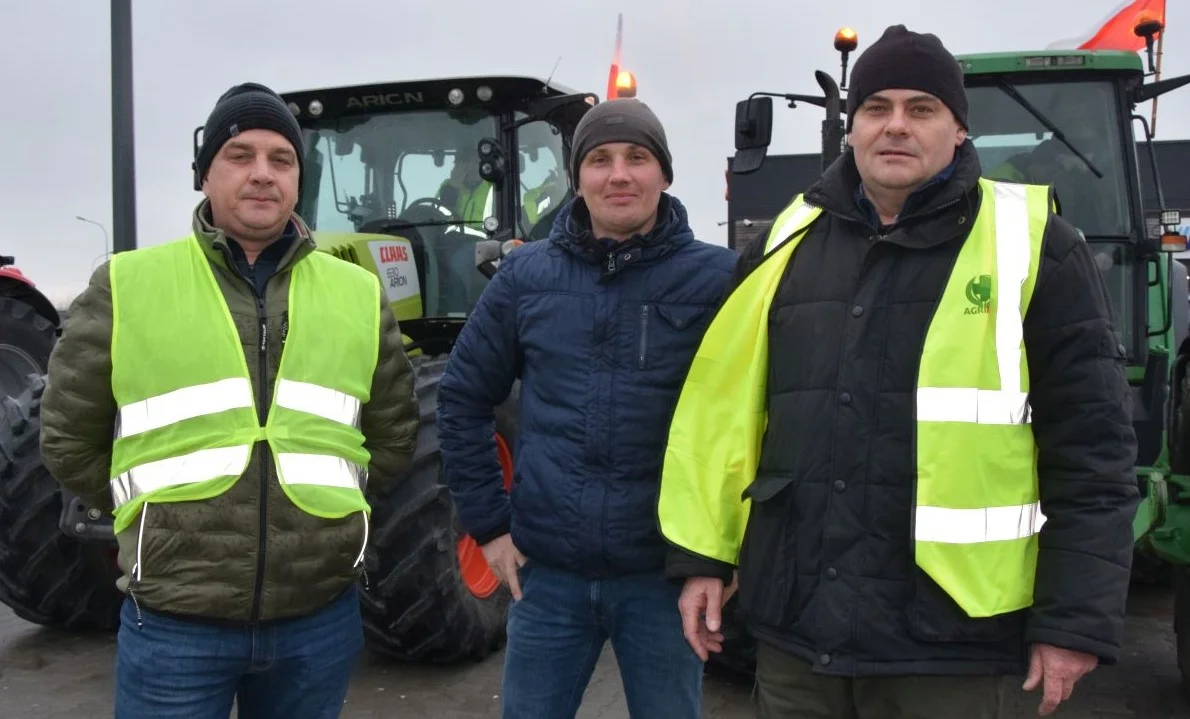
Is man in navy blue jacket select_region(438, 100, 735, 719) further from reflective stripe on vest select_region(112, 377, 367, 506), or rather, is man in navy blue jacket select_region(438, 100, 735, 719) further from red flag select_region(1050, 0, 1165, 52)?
red flag select_region(1050, 0, 1165, 52)

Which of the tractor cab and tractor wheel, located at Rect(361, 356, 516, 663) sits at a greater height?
the tractor cab

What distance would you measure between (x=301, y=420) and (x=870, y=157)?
1.18 metres

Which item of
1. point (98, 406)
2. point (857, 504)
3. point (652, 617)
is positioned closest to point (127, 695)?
point (98, 406)

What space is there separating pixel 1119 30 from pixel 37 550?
17.7 feet

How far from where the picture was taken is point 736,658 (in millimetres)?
3803

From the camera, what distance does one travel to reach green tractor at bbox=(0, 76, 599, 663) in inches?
161

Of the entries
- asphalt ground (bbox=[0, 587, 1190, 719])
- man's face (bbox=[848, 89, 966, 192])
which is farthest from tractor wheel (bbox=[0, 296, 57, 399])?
man's face (bbox=[848, 89, 966, 192])

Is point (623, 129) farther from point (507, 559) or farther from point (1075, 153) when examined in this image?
point (1075, 153)

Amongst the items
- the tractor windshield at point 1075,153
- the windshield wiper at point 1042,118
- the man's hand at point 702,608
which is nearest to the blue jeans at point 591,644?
the man's hand at point 702,608

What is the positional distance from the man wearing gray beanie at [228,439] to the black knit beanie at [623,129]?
609 mm

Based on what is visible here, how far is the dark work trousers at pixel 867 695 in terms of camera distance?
1.81 metres

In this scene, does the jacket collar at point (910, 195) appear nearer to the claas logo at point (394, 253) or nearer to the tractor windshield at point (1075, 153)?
the claas logo at point (394, 253)

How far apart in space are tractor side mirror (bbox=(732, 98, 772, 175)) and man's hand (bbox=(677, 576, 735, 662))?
2570 mm

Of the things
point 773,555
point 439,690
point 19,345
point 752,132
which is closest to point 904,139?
point 773,555
